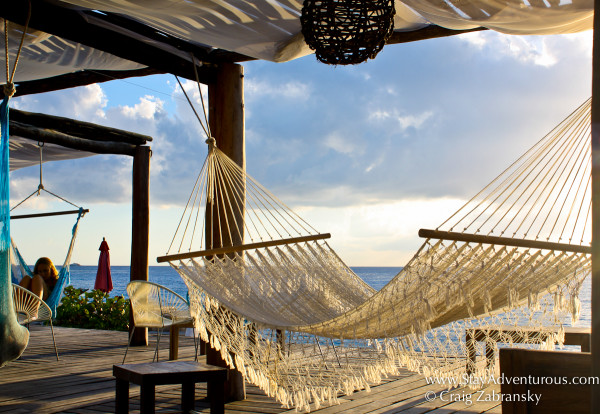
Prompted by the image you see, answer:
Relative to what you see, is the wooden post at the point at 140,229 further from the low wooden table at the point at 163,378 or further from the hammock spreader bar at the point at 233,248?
the low wooden table at the point at 163,378

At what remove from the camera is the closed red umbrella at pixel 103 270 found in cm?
631

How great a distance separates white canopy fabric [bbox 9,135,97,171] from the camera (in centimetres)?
498

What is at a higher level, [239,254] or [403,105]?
[403,105]

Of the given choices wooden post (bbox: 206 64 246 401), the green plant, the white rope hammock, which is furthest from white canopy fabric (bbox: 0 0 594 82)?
the green plant

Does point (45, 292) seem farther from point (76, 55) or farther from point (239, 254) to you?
point (239, 254)

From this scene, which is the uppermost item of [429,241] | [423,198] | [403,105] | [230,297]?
[403,105]

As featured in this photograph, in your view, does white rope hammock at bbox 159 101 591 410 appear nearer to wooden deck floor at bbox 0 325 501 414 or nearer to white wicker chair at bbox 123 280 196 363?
wooden deck floor at bbox 0 325 501 414

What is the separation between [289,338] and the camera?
2.21 m

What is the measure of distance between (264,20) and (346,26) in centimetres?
68

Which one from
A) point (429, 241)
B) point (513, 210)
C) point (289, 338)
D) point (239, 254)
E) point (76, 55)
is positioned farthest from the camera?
point (76, 55)

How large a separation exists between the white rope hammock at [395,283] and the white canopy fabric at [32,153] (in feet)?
9.56

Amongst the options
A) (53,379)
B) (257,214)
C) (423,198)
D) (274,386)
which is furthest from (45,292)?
(423,198)

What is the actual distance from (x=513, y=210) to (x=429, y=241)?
38 centimetres

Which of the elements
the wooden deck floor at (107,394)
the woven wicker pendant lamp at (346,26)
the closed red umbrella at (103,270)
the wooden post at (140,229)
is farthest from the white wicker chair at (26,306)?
the closed red umbrella at (103,270)
